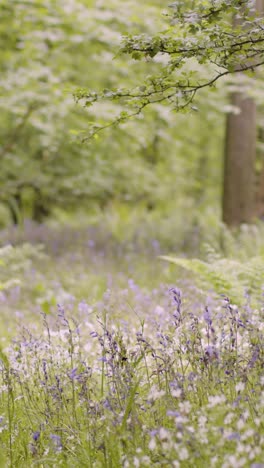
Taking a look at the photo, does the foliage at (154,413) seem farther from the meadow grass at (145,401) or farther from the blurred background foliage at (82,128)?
the blurred background foliage at (82,128)

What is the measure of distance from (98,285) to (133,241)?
2.86m

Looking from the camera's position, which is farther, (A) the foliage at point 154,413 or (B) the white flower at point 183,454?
(A) the foliage at point 154,413

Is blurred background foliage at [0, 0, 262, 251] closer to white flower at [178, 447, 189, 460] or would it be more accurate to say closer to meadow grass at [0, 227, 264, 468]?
meadow grass at [0, 227, 264, 468]

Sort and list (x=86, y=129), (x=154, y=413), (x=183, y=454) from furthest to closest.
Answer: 1. (x=86, y=129)
2. (x=154, y=413)
3. (x=183, y=454)

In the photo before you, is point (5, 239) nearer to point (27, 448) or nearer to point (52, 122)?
point (52, 122)

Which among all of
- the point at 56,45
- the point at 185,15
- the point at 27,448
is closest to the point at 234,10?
the point at 185,15

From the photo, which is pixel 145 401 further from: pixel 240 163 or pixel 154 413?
pixel 240 163

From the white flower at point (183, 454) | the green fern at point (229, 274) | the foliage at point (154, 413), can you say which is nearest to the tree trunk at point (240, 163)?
the green fern at point (229, 274)

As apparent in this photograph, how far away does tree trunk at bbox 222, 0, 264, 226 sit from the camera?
8547mm

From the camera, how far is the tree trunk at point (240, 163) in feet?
28.0

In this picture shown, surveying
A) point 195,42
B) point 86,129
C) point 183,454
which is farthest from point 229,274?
point 183,454

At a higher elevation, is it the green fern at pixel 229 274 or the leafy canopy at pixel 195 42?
the leafy canopy at pixel 195 42

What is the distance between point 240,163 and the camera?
862cm

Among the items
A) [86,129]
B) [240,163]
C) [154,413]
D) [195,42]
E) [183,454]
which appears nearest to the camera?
[183,454]
